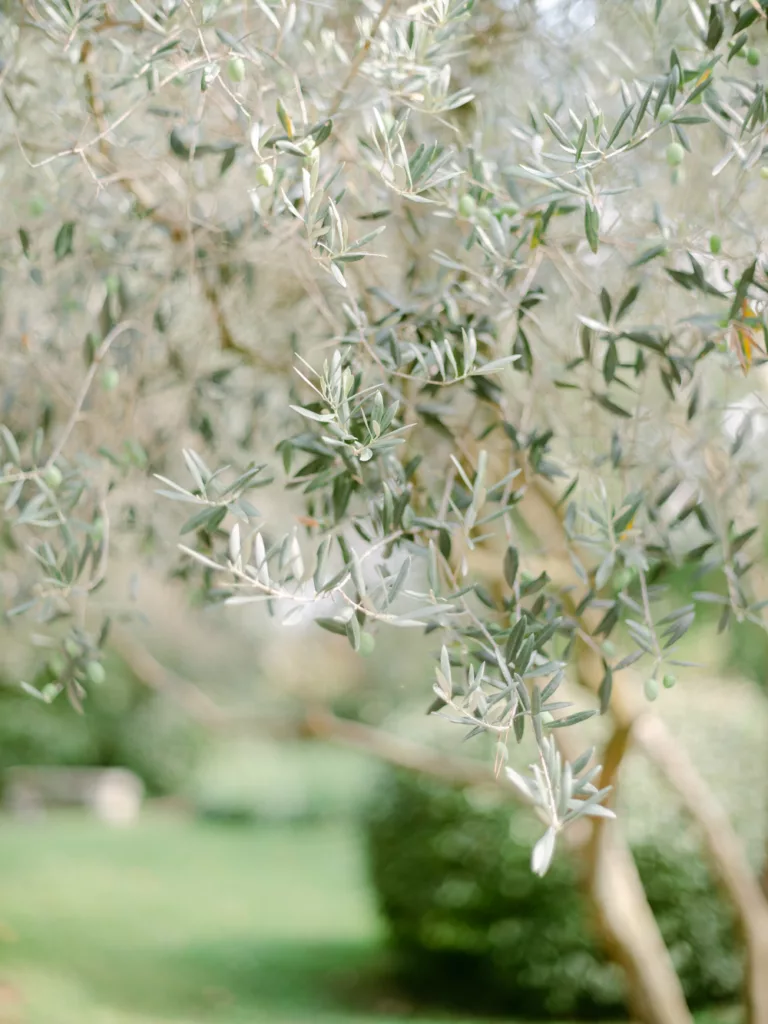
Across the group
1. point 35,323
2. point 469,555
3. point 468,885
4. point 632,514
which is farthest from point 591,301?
point 468,885

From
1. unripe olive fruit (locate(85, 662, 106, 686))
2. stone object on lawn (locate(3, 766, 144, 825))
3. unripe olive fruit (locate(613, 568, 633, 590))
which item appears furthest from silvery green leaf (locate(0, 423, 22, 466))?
stone object on lawn (locate(3, 766, 144, 825))

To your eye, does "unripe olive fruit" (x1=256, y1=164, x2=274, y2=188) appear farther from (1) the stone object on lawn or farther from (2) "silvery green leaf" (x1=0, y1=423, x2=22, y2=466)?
(1) the stone object on lawn

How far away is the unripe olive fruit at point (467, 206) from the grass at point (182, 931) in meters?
5.19

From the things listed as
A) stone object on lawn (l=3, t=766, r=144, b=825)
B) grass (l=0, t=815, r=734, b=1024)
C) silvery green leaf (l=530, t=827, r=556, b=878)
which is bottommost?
stone object on lawn (l=3, t=766, r=144, b=825)

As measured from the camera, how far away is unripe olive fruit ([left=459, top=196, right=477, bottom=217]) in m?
2.03

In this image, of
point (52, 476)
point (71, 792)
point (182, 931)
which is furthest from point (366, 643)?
point (71, 792)

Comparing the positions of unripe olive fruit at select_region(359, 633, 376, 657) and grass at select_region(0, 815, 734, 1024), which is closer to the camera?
unripe olive fruit at select_region(359, 633, 376, 657)

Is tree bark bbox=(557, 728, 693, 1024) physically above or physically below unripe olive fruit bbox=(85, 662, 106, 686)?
below

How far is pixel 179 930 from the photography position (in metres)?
8.55

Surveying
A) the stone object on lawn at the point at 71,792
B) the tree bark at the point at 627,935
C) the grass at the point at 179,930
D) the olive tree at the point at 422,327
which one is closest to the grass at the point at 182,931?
the grass at the point at 179,930

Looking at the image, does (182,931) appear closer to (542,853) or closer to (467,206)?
(467,206)

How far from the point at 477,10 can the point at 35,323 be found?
5.39 ft

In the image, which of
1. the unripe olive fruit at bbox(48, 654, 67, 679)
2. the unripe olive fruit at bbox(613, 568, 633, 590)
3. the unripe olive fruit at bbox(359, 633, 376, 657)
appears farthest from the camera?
the unripe olive fruit at bbox(48, 654, 67, 679)

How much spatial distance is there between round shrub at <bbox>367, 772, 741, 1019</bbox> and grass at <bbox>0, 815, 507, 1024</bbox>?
1.86ft
